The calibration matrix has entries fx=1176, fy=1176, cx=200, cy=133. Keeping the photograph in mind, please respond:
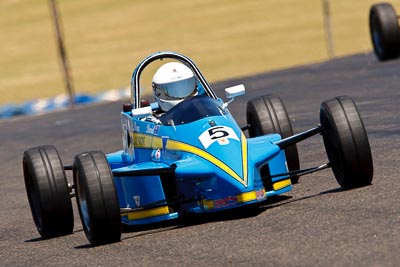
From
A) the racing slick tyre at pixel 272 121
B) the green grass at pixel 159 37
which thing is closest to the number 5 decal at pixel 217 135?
the racing slick tyre at pixel 272 121

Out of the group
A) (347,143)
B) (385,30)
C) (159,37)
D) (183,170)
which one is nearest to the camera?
(183,170)

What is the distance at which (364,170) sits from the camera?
9391 millimetres

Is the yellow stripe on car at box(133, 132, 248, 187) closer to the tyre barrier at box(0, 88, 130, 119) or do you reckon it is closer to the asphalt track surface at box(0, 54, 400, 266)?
the asphalt track surface at box(0, 54, 400, 266)

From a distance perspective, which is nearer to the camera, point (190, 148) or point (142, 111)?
point (190, 148)

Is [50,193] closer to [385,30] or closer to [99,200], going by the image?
[99,200]

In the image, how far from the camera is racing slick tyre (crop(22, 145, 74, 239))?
9.71 metres

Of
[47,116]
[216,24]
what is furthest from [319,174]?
[216,24]

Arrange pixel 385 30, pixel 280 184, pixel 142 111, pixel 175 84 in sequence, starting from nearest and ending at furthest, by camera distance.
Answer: pixel 280 184 → pixel 142 111 → pixel 175 84 → pixel 385 30

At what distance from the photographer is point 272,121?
10898mm

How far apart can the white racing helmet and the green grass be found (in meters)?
21.1

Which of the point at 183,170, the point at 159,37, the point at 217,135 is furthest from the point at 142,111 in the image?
the point at 159,37

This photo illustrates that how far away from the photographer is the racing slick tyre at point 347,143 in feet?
30.6

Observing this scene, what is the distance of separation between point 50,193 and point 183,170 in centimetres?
128

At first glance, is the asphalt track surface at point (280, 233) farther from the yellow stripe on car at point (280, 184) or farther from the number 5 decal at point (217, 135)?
the number 5 decal at point (217, 135)
